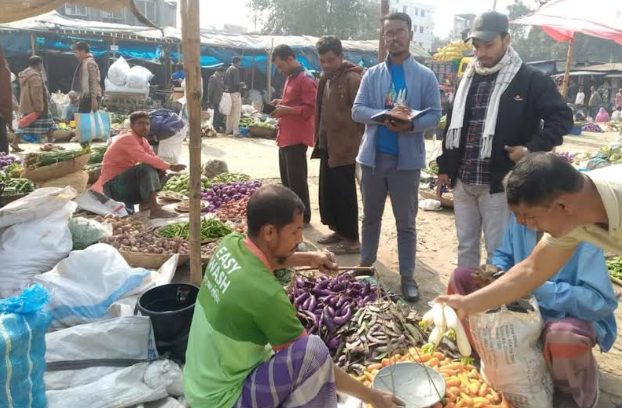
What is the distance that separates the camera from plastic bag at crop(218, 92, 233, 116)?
13031 mm

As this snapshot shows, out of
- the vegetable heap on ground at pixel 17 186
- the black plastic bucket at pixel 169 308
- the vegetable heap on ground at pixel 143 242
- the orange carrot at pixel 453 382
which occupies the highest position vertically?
the vegetable heap on ground at pixel 17 186

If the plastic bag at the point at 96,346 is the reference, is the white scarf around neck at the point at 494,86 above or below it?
above

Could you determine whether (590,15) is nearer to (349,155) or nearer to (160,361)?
(349,155)

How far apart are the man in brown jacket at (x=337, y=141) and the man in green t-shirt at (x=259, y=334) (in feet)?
8.93

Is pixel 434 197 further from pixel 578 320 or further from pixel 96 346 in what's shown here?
pixel 96 346

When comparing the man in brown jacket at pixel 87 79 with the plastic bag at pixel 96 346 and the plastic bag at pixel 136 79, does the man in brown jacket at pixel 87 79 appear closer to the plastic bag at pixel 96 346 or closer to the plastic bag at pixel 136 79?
the plastic bag at pixel 136 79

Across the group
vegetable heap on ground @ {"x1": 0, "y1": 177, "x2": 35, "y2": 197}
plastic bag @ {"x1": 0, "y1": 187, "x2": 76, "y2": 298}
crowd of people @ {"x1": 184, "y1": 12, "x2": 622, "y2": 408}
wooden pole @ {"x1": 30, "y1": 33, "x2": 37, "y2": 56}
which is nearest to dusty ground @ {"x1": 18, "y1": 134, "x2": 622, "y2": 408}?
crowd of people @ {"x1": 184, "y1": 12, "x2": 622, "y2": 408}

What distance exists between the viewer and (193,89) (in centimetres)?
293

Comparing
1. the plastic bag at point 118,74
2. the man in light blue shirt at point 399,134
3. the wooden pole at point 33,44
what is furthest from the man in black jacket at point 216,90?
the man in light blue shirt at point 399,134

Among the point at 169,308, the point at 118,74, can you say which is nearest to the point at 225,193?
the point at 169,308

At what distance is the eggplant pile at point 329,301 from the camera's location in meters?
3.18

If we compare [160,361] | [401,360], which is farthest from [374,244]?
[160,361]

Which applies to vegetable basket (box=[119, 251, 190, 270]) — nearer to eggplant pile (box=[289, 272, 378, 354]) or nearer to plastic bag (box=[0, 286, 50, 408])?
eggplant pile (box=[289, 272, 378, 354])

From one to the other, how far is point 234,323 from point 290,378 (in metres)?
0.30
